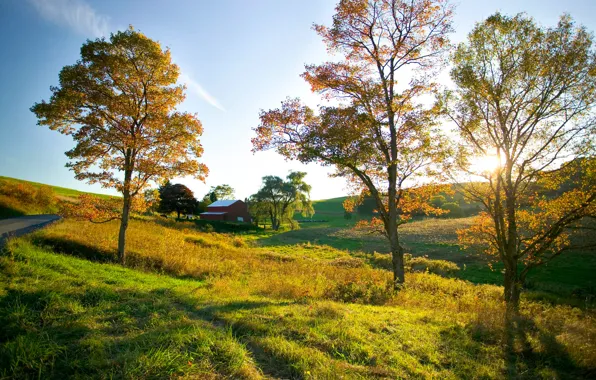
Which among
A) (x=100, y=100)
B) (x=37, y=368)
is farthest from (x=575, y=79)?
(x=100, y=100)

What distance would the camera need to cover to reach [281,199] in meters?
69.3

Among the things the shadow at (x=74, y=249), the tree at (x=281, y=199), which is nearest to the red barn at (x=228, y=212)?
the tree at (x=281, y=199)

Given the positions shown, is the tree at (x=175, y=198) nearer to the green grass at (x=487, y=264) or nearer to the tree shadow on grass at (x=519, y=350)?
the green grass at (x=487, y=264)

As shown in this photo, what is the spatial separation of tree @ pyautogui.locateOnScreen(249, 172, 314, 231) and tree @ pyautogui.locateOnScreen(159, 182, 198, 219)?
1429cm

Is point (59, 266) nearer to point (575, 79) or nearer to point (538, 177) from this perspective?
point (538, 177)

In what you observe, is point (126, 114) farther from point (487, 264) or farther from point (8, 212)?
point (487, 264)

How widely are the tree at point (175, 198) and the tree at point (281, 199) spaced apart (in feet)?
46.9

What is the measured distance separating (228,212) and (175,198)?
19398 millimetres

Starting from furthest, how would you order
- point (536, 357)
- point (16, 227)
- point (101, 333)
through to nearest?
point (16, 227)
point (536, 357)
point (101, 333)

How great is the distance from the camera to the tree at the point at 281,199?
6869 cm

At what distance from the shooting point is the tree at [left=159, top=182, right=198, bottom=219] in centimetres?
→ 6065

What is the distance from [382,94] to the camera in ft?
40.9

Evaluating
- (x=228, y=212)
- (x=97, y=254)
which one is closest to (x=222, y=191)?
(x=228, y=212)

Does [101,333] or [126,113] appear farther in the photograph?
[126,113]
